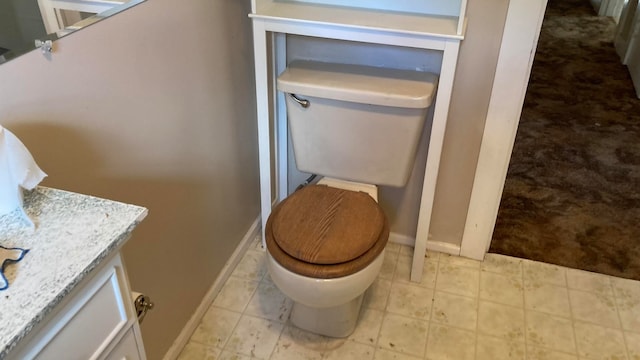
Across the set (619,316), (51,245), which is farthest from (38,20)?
(619,316)

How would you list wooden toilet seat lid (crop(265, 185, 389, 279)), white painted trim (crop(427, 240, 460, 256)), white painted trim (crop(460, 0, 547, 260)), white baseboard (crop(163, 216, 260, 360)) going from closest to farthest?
wooden toilet seat lid (crop(265, 185, 389, 279)) < white painted trim (crop(460, 0, 547, 260)) < white baseboard (crop(163, 216, 260, 360)) < white painted trim (crop(427, 240, 460, 256))

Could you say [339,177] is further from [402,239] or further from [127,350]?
[127,350]

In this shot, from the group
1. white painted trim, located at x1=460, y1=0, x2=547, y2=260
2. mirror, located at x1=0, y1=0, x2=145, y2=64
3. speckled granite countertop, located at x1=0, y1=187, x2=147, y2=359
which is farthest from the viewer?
white painted trim, located at x1=460, y1=0, x2=547, y2=260

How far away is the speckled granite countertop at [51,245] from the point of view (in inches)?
26.1

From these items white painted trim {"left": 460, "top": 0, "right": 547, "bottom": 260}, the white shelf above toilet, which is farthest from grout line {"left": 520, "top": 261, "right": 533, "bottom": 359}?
the white shelf above toilet

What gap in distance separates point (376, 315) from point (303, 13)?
103cm

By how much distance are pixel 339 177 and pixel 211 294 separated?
60 centimetres

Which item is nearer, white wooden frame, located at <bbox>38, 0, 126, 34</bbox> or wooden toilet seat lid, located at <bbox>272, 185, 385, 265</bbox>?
white wooden frame, located at <bbox>38, 0, 126, 34</bbox>

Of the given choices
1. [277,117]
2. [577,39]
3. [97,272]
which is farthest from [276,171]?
[577,39]

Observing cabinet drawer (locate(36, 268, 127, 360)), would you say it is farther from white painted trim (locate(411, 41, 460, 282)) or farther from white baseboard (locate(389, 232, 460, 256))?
white baseboard (locate(389, 232, 460, 256))

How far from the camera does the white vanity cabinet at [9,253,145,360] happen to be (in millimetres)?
706

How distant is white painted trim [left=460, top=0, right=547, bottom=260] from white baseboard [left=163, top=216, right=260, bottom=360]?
0.83 metres

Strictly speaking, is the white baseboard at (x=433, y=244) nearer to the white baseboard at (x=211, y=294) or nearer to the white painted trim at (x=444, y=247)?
the white painted trim at (x=444, y=247)

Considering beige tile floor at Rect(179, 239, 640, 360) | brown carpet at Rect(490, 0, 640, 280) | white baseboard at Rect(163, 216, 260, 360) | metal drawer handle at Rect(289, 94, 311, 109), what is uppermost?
metal drawer handle at Rect(289, 94, 311, 109)
